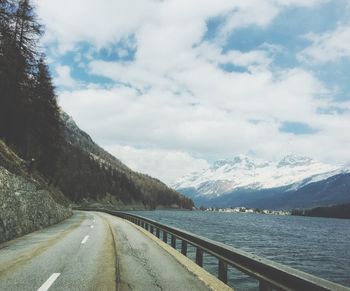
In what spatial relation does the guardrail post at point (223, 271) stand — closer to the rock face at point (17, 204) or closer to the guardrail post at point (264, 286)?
the guardrail post at point (264, 286)

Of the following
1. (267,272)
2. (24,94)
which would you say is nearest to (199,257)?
(267,272)

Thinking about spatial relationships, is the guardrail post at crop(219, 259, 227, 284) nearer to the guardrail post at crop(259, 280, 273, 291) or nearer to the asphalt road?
the asphalt road

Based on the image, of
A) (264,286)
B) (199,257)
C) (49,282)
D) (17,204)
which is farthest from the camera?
(17,204)

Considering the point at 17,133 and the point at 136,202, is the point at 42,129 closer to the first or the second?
the point at 17,133

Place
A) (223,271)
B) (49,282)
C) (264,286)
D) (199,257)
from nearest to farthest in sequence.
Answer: (264,286) → (49,282) → (223,271) → (199,257)

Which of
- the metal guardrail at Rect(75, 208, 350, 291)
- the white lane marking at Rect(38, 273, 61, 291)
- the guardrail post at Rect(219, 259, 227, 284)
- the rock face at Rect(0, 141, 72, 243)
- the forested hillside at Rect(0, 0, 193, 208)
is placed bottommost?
the white lane marking at Rect(38, 273, 61, 291)

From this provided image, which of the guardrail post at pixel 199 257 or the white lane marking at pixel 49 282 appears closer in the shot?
the white lane marking at pixel 49 282

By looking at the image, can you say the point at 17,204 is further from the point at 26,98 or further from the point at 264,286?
the point at 26,98

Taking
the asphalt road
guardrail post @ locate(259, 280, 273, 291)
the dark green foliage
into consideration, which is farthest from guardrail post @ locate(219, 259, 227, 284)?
the dark green foliage

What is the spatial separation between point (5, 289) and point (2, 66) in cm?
2632

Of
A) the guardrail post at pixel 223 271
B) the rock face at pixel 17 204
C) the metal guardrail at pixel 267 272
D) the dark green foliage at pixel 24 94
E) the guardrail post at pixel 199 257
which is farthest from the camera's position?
the dark green foliage at pixel 24 94

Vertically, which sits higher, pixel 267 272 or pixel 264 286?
pixel 267 272

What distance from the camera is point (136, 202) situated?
199 m

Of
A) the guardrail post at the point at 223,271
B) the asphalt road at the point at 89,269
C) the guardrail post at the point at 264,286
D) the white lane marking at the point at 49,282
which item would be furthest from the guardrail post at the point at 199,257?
the guardrail post at the point at 264,286
